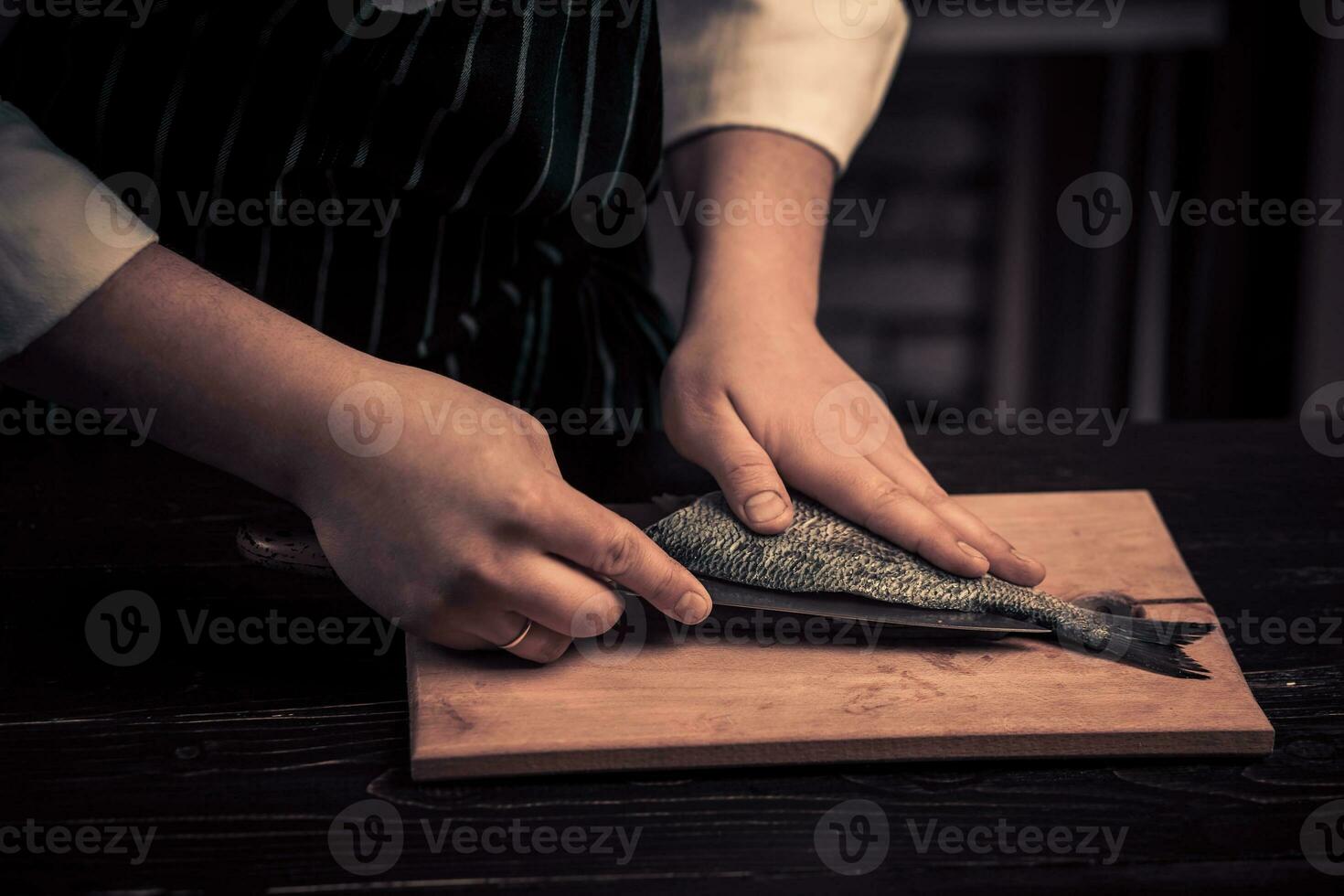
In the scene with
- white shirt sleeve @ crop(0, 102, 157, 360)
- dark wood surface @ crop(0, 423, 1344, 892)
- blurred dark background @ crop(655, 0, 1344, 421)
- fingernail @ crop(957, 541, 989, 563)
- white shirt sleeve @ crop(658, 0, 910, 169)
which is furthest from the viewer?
blurred dark background @ crop(655, 0, 1344, 421)

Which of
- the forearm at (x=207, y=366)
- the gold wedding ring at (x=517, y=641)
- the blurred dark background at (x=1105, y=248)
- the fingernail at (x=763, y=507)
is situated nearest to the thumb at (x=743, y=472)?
the fingernail at (x=763, y=507)

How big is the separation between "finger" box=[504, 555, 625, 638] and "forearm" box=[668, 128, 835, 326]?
0.38m

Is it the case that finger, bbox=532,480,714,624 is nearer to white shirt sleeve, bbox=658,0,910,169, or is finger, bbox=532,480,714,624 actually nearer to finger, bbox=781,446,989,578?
finger, bbox=781,446,989,578

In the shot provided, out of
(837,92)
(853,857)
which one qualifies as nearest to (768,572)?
(853,857)

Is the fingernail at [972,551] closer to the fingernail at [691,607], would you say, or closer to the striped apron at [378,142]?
the fingernail at [691,607]

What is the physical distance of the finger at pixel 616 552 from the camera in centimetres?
81

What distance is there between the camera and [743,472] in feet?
3.21

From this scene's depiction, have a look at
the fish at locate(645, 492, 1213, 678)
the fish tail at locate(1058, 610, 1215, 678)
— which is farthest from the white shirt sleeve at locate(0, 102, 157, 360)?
the fish tail at locate(1058, 610, 1215, 678)

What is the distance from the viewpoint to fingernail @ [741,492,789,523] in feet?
3.04

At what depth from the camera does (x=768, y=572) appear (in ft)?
2.93

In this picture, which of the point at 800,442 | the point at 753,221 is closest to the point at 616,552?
the point at 800,442

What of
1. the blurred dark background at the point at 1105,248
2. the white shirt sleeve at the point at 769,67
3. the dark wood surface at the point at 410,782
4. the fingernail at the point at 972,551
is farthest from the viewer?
the blurred dark background at the point at 1105,248

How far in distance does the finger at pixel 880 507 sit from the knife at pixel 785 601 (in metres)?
0.05

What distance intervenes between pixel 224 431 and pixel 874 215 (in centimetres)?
303
